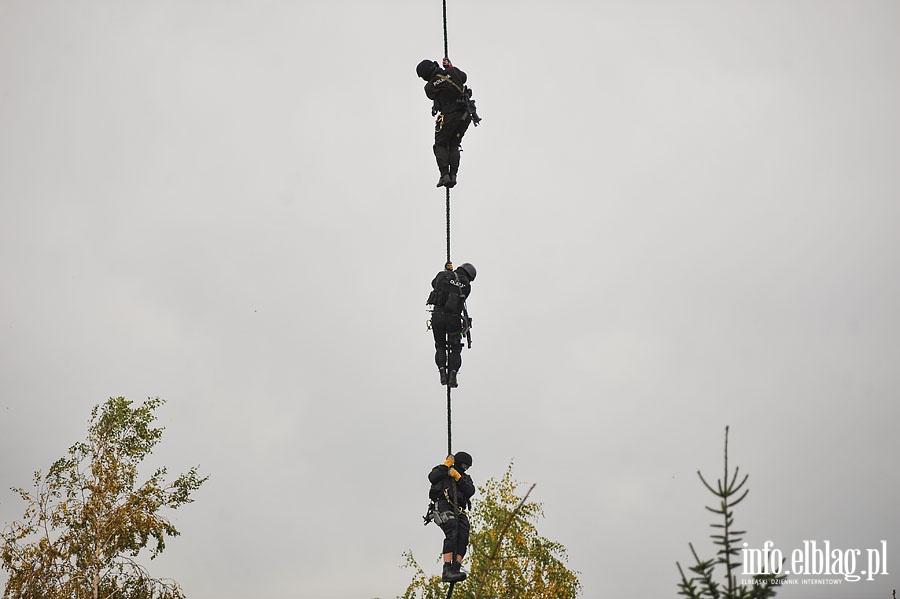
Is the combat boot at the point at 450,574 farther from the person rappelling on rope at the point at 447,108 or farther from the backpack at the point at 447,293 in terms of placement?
the person rappelling on rope at the point at 447,108

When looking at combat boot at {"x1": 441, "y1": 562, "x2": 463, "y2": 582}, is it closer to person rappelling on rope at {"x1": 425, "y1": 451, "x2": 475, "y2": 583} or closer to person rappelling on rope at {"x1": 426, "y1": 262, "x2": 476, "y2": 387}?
person rappelling on rope at {"x1": 425, "y1": 451, "x2": 475, "y2": 583}

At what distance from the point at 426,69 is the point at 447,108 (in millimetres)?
552

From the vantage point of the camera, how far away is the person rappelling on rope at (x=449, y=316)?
45.2 feet

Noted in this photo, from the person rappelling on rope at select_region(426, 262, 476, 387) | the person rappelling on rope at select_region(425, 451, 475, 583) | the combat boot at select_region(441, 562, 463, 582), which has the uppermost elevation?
the person rappelling on rope at select_region(426, 262, 476, 387)

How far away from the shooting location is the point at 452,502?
1297 centimetres

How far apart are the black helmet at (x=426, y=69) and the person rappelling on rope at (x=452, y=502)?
185 inches

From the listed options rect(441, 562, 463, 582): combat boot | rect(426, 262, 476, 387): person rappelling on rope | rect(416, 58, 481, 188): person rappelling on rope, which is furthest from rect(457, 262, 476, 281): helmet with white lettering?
rect(441, 562, 463, 582): combat boot

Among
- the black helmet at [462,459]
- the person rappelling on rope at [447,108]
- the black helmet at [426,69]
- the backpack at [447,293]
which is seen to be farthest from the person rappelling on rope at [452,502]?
the black helmet at [426,69]

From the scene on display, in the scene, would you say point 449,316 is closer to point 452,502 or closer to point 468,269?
Result: point 468,269

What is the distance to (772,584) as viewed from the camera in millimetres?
6734

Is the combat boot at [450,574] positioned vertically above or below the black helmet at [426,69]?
below

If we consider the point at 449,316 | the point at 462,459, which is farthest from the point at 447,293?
the point at 462,459

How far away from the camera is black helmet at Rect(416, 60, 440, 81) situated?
45.8ft

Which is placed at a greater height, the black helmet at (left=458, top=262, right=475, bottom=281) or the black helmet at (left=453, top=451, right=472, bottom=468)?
the black helmet at (left=458, top=262, right=475, bottom=281)
